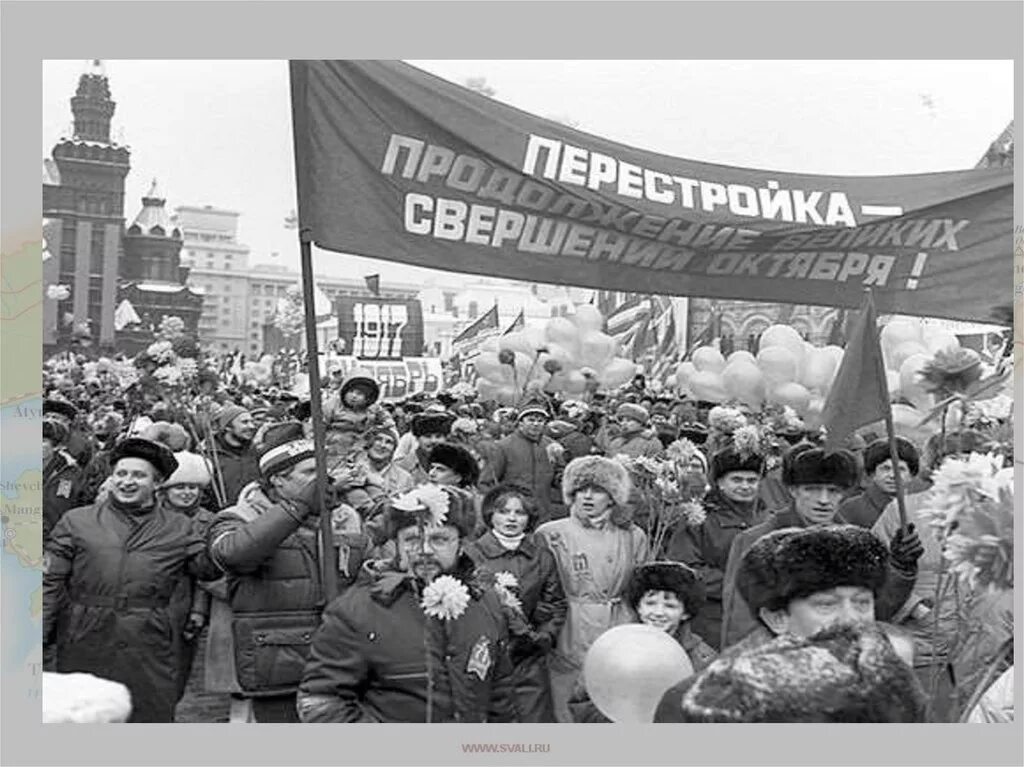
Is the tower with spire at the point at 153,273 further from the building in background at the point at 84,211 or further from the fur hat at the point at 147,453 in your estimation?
the fur hat at the point at 147,453

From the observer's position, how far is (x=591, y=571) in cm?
418

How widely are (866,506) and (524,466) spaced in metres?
2.20

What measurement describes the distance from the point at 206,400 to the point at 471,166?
2088 mm

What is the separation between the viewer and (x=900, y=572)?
3721mm

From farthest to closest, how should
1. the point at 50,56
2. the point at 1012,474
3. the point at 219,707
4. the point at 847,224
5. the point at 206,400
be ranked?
1. the point at 206,400
2. the point at 847,224
3. the point at 219,707
4. the point at 50,56
5. the point at 1012,474

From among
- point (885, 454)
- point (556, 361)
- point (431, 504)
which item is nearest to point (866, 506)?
point (885, 454)

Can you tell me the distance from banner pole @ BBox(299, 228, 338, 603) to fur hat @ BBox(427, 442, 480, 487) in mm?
1141

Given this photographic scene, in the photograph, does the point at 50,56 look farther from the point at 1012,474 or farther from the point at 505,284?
the point at 1012,474

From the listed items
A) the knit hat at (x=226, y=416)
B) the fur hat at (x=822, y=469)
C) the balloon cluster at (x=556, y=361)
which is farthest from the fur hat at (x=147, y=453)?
the fur hat at (x=822, y=469)

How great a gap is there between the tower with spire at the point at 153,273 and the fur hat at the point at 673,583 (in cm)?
153

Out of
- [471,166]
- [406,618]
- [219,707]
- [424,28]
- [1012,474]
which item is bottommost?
[219,707]

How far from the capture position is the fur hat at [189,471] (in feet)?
15.0

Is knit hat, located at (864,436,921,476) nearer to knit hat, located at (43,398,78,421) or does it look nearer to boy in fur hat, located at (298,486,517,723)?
boy in fur hat, located at (298,486,517,723)

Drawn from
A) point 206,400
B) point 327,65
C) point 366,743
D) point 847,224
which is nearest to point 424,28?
point 327,65
